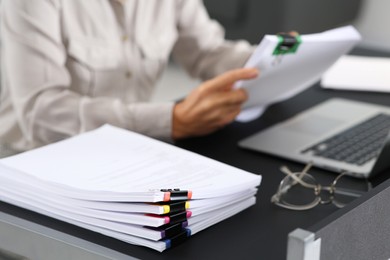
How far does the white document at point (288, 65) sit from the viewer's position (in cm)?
144

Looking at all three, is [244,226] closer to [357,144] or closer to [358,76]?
[357,144]

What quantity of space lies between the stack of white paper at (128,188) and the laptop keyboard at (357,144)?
28 cm

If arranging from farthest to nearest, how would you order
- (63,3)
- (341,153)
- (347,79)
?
(347,79)
(63,3)
(341,153)

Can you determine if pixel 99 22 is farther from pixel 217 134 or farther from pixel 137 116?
pixel 217 134

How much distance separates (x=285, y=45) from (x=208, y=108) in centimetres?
20

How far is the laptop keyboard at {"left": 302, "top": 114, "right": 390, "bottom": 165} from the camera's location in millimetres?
1445

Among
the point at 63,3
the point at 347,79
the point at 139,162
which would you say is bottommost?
the point at 347,79

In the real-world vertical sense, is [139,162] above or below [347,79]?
above

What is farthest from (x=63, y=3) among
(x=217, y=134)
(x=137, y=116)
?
(x=217, y=134)

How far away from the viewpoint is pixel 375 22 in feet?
14.8

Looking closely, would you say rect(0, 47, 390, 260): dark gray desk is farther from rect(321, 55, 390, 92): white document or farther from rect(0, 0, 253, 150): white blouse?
rect(321, 55, 390, 92): white document

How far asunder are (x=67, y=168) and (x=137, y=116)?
0.44 meters

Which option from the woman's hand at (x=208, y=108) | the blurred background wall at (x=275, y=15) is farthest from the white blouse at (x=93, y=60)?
the blurred background wall at (x=275, y=15)

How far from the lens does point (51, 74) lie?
1656 mm
